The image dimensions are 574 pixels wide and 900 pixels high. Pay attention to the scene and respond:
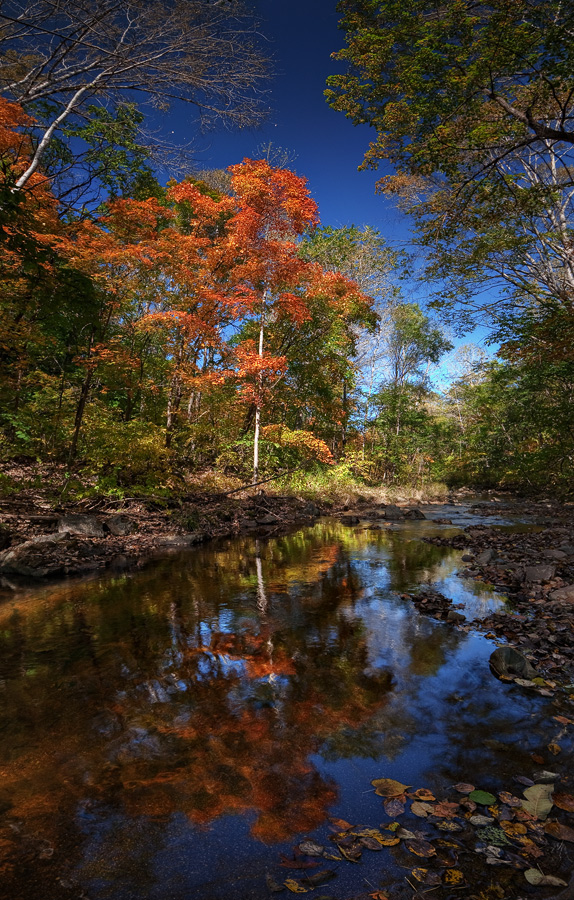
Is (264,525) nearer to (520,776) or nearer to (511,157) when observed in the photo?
(520,776)

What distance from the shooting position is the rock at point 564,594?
5.63m

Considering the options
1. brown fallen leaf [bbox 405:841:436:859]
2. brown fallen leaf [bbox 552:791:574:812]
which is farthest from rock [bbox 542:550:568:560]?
brown fallen leaf [bbox 405:841:436:859]

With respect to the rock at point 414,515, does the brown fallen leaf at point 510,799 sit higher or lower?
lower

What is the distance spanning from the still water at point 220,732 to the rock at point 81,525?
344 cm

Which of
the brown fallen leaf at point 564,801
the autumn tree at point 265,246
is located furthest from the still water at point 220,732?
the autumn tree at point 265,246

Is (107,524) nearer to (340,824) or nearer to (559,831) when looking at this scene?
(340,824)

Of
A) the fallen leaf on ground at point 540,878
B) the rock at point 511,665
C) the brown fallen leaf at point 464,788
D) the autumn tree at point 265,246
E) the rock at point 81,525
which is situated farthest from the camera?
the autumn tree at point 265,246

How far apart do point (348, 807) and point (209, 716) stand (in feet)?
4.47

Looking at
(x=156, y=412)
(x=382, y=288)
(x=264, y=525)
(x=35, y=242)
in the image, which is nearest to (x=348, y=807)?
(x=35, y=242)

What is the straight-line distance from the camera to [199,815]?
2357mm

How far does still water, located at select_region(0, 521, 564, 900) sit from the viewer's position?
2.07 metres

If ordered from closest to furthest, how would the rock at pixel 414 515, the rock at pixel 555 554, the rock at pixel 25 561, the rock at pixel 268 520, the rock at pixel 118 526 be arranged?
the rock at pixel 25 561 < the rock at pixel 555 554 < the rock at pixel 118 526 < the rock at pixel 268 520 < the rock at pixel 414 515

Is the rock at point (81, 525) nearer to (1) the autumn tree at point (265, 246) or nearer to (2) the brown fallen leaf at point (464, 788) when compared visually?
(1) the autumn tree at point (265, 246)

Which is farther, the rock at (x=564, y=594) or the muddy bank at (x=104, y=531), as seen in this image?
the muddy bank at (x=104, y=531)
